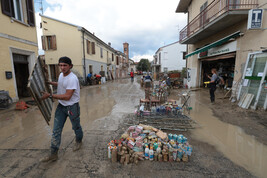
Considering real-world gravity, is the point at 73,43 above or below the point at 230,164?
above

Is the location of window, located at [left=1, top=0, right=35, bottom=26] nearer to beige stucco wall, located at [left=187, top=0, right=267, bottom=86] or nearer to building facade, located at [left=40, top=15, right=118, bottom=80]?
building facade, located at [left=40, top=15, right=118, bottom=80]

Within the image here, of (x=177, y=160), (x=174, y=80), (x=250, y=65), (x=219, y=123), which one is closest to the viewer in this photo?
(x=177, y=160)

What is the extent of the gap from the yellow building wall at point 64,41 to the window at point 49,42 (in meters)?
0.31

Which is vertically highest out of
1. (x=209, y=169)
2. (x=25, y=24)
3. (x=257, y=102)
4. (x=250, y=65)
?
(x=25, y=24)

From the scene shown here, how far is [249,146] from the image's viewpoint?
9.07 ft

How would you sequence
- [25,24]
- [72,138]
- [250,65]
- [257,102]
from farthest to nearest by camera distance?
[25,24]
[250,65]
[257,102]
[72,138]

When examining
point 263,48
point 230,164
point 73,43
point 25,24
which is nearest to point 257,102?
point 263,48

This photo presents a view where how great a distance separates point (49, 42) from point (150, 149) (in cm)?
1638

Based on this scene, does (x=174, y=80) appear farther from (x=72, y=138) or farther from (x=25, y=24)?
(x=25, y=24)

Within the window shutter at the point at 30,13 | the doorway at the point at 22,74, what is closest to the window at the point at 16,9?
the window shutter at the point at 30,13

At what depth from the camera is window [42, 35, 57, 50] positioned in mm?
13789

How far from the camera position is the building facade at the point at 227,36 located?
557cm

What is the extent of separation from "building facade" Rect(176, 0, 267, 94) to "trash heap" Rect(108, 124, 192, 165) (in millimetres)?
5748

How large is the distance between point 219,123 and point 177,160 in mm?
2566
